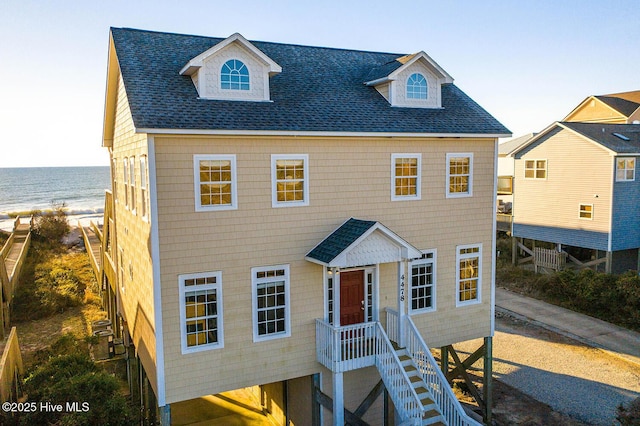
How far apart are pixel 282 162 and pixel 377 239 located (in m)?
2.94

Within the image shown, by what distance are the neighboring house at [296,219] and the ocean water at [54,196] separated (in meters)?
67.7

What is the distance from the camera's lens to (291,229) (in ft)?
40.3

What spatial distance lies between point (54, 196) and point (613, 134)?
10828 cm

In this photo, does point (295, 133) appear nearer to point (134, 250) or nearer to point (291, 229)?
point (291, 229)

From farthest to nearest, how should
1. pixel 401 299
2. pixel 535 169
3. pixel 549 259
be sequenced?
pixel 535 169
pixel 549 259
pixel 401 299

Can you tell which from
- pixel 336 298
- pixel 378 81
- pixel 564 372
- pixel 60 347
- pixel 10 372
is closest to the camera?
pixel 336 298

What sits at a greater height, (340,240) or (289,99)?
(289,99)

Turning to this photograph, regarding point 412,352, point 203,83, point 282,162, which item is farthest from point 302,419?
point 203,83

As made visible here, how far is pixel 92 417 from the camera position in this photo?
1089 cm

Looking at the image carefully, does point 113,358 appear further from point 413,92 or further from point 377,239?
point 413,92

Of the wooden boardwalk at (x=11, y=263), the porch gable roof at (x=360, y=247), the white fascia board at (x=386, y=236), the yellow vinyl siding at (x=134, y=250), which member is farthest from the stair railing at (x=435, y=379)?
the wooden boardwalk at (x=11, y=263)

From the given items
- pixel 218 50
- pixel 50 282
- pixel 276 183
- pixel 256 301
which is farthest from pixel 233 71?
pixel 50 282

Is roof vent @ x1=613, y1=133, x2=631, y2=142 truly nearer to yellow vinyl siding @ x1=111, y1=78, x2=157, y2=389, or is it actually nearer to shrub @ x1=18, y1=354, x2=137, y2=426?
yellow vinyl siding @ x1=111, y1=78, x2=157, y2=389

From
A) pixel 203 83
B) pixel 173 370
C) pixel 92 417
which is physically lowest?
pixel 92 417
